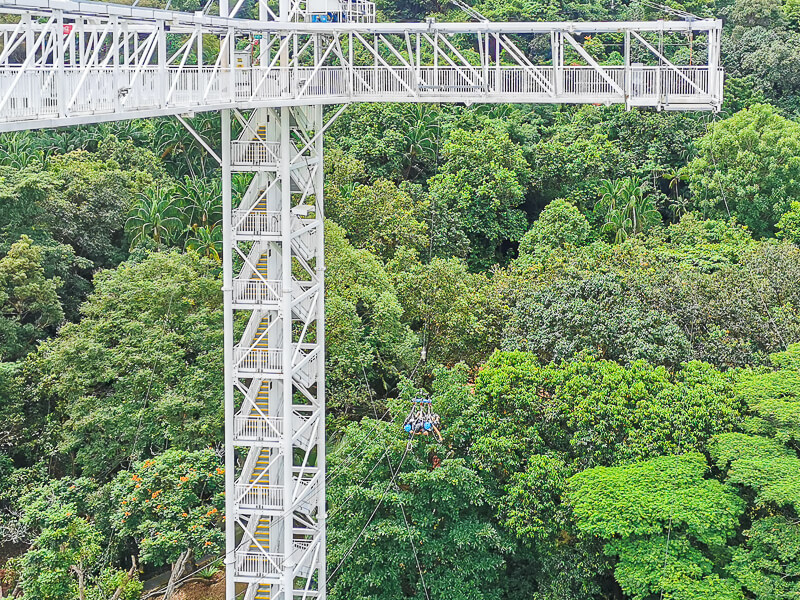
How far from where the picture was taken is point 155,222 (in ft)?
114

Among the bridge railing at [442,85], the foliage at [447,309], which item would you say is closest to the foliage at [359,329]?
the foliage at [447,309]

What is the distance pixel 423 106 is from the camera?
43.9m

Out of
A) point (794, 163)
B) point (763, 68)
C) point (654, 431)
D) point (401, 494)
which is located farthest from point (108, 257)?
point (763, 68)

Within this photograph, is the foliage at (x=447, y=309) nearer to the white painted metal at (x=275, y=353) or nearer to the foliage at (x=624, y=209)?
the foliage at (x=624, y=209)

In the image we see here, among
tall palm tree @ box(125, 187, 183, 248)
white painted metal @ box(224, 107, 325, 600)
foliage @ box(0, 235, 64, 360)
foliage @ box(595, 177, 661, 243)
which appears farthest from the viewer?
foliage @ box(595, 177, 661, 243)

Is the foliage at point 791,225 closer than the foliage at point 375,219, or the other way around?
the foliage at point 375,219

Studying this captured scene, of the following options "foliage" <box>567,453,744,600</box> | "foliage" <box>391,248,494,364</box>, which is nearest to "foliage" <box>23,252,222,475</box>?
"foliage" <box>391,248,494,364</box>

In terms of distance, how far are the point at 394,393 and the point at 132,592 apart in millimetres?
10157

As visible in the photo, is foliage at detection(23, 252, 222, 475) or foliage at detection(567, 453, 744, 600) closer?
foliage at detection(567, 453, 744, 600)

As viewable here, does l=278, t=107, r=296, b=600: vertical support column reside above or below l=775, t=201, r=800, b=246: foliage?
below

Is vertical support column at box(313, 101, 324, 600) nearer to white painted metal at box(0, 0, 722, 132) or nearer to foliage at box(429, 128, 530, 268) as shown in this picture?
white painted metal at box(0, 0, 722, 132)

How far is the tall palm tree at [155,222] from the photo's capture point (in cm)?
3475

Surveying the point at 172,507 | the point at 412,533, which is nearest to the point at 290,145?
the point at 412,533

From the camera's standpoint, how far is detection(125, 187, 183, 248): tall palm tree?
34.8m
